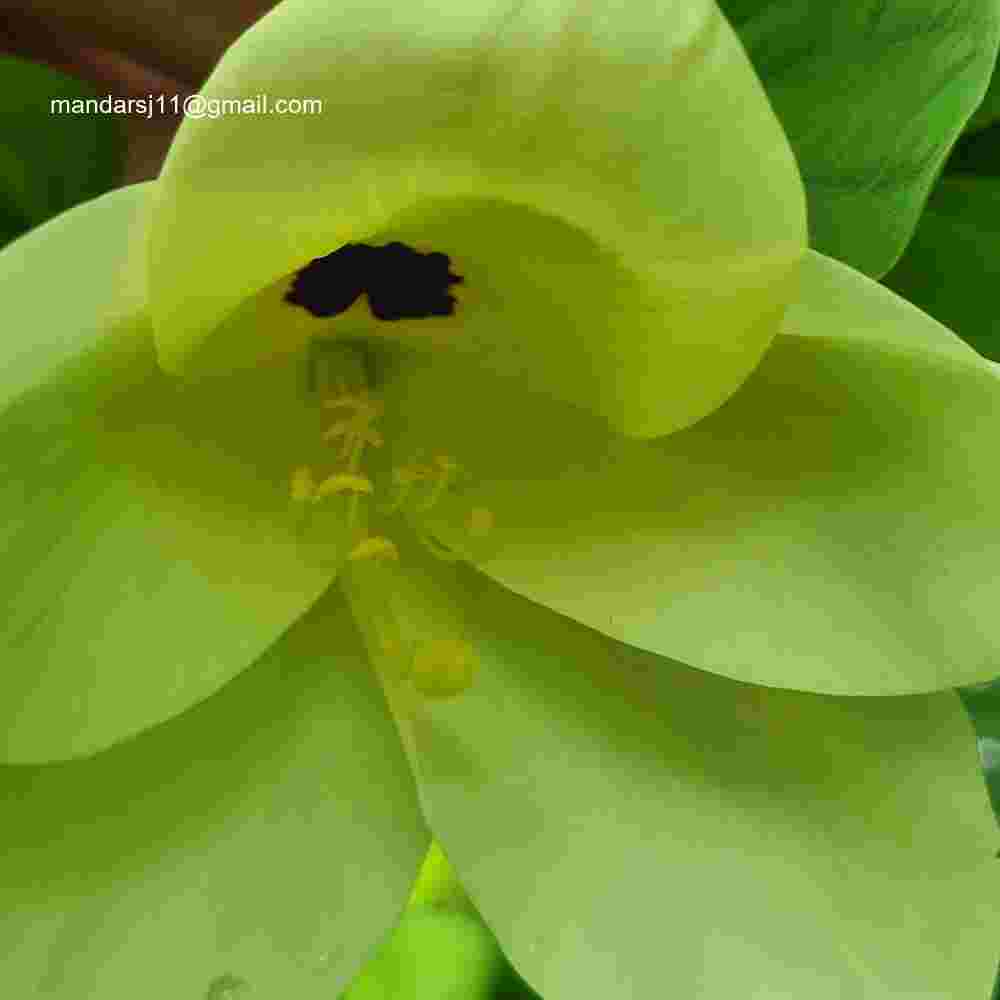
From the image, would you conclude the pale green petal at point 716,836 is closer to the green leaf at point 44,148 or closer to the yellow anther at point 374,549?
the yellow anther at point 374,549

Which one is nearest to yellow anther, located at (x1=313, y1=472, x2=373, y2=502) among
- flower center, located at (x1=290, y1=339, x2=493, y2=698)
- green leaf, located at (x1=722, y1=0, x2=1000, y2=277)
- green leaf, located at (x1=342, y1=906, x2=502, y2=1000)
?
flower center, located at (x1=290, y1=339, x2=493, y2=698)

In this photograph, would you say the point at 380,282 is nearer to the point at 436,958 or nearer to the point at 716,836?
the point at 716,836

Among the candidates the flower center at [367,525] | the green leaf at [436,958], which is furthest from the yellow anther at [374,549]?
the green leaf at [436,958]

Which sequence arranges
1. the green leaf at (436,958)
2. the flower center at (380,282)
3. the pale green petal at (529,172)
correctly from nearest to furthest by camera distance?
1. the pale green petal at (529,172)
2. the flower center at (380,282)
3. the green leaf at (436,958)

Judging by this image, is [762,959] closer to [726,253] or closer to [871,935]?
[871,935]

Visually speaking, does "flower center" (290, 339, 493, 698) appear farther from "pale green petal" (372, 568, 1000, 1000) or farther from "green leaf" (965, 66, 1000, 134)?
"green leaf" (965, 66, 1000, 134)

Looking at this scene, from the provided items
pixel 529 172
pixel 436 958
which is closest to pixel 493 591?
pixel 529 172
